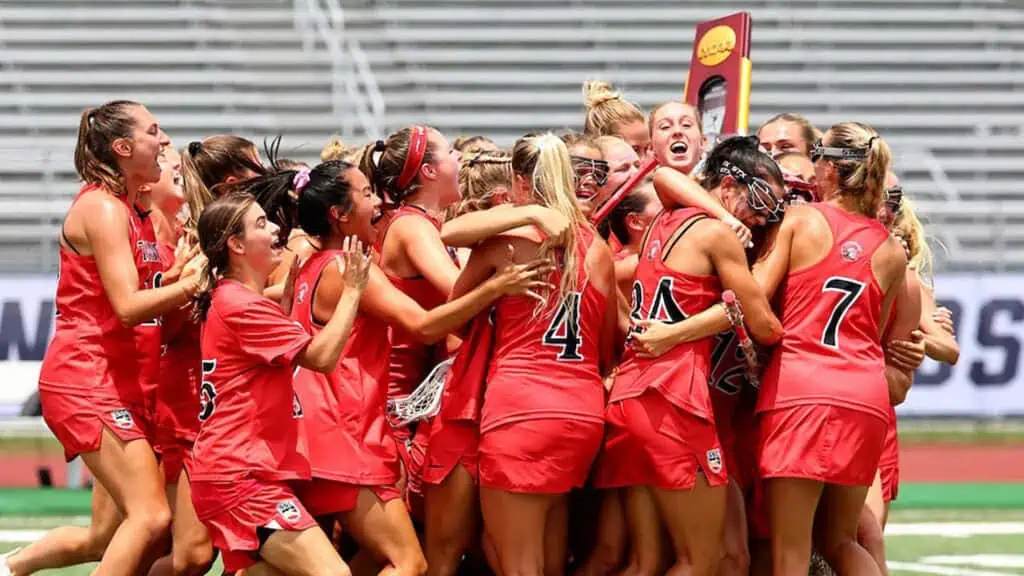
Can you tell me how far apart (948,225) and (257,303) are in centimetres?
1199

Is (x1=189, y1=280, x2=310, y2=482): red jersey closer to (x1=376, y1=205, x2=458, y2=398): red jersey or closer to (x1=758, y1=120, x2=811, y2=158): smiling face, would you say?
(x1=376, y1=205, x2=458, y2=398): red jersey

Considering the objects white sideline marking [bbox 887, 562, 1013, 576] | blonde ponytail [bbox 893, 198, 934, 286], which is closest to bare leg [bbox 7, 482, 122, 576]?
blonde ponytail [bbox 893, 198, 934, 286]

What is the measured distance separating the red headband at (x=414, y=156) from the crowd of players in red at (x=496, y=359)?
0.05ft

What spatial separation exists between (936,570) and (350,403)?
4.18 metres

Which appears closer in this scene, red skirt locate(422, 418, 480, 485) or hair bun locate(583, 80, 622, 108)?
red skirt locate(422, 418, 480, 485)

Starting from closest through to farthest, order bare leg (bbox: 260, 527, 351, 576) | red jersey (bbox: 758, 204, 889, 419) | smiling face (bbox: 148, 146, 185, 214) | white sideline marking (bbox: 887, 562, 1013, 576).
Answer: bare leg (bbox: 260, 527, 351, 576), red jersey (bbox: 758, 204, 889, 419), smiling face (bbox: 148, 146, 185, 214), white sideline marking (bbox: 887, 562, 1013, 576)

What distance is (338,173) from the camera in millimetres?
5766

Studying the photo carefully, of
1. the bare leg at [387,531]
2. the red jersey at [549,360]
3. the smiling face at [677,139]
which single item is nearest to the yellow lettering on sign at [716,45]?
the smiling face at [677,139]

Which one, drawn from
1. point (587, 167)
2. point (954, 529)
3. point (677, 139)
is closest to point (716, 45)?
point (677, 139)

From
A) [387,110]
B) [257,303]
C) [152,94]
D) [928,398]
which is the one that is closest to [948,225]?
[928,398]

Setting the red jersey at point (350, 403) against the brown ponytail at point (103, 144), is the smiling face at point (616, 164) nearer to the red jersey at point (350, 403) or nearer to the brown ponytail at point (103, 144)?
the red jersey at point (350, 403)

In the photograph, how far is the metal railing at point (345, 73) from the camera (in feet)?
55.5

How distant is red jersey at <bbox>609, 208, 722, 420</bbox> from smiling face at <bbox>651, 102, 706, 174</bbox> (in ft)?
2.74

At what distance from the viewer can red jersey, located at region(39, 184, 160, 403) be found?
6.02 metres
